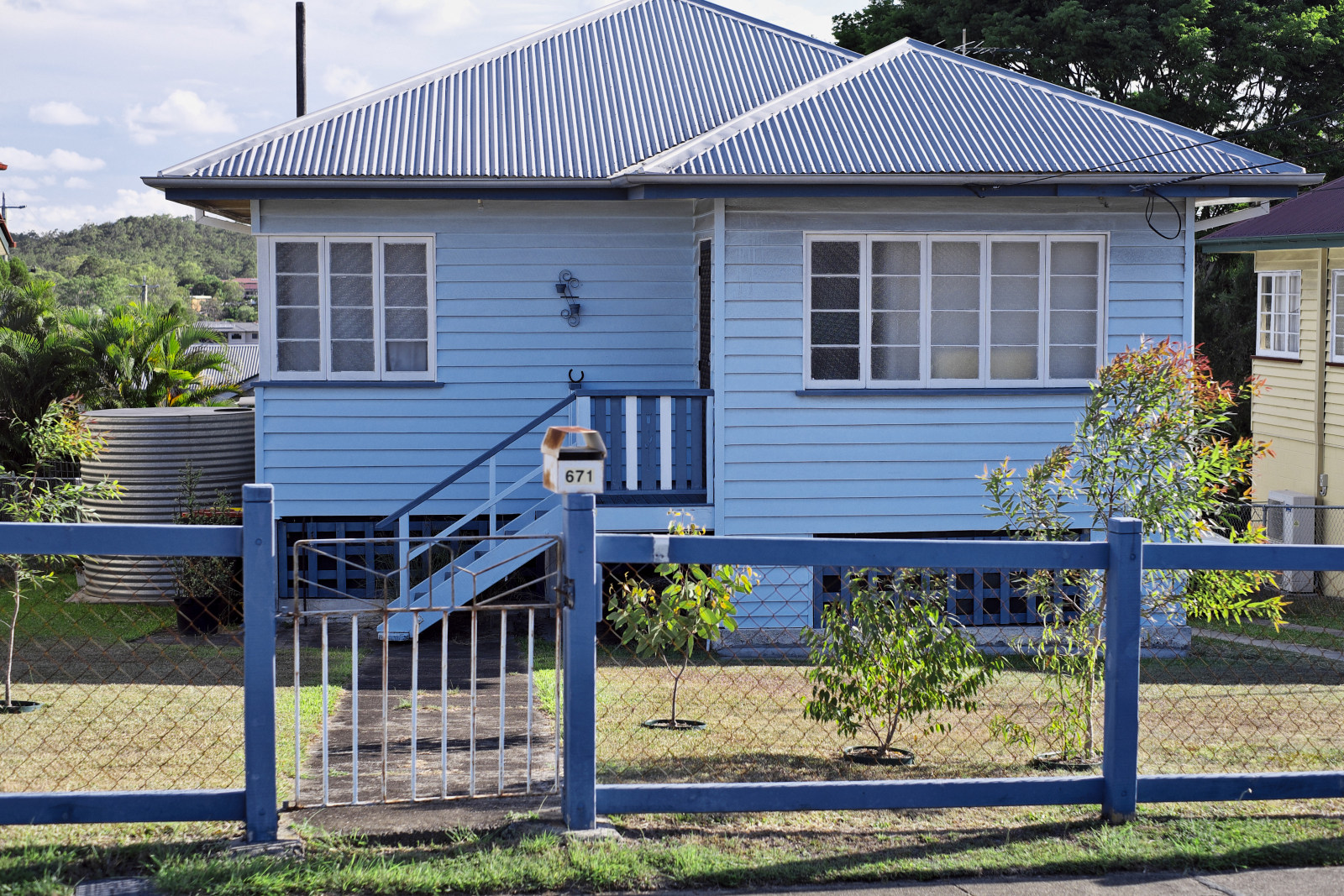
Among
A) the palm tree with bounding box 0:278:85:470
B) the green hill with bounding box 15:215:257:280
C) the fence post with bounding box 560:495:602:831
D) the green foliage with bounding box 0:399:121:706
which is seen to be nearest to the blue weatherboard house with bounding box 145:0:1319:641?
the green foliage with bounding box 0:399:121:706

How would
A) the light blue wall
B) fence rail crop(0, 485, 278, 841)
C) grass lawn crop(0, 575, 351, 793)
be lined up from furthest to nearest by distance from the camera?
the light blue wall → grass lawn crop(0, 575, 351, 793) → fence rail crop(0, 485, 278, 841)

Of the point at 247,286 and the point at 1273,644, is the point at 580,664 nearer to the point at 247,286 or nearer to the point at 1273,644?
the point at 1273,644

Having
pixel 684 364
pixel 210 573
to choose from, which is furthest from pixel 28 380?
pixel 684 364

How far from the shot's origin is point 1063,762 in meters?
6.64

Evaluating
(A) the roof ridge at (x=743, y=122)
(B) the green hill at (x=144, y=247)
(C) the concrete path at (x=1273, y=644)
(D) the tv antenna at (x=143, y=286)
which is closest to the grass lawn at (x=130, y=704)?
(A) the roof ridge at (x=743, y=122)

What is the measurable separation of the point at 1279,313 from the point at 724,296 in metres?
12.5

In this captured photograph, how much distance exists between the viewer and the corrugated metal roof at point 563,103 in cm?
1162

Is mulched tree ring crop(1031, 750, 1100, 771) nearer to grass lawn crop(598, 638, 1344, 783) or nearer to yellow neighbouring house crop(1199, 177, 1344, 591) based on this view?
grass lawn crop(598, 638, 1344, 783)

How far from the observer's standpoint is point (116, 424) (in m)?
12.7

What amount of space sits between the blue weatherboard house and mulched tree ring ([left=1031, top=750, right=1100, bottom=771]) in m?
4.36

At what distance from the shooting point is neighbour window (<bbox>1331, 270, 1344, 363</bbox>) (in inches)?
695

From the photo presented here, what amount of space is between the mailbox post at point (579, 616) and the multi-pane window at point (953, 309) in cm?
664

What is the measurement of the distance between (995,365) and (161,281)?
99720mm

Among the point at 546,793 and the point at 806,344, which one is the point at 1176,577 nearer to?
the point at 546,793
